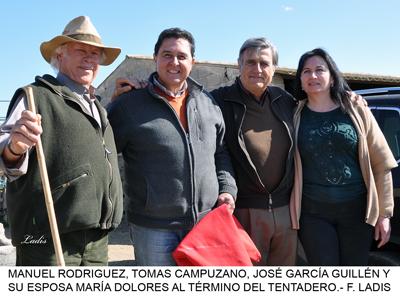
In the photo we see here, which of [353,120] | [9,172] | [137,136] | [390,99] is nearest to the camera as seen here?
[9,172]

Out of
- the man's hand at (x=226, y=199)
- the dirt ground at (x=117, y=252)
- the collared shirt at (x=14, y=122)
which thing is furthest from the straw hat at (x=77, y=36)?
the dirt ground at (x=117, y=252)

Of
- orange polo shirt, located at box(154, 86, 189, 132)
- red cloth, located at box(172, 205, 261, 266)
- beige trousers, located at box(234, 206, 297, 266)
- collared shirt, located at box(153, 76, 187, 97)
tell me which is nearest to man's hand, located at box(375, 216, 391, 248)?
beige trousers, located at box(234, 206, 297, 266)

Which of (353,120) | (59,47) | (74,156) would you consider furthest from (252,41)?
(74,156)

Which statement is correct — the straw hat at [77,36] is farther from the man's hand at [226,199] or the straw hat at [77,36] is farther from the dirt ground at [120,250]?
the dirt ground at [120,250]

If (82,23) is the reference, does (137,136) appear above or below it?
below

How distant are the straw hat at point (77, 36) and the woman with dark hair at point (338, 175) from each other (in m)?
1.42

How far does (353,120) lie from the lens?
2877mm

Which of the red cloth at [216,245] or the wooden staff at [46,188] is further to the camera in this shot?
the red cloth at [216,245]

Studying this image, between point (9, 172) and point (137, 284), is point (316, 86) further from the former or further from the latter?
point (9, 172)

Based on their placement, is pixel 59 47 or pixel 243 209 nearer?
pixel 59 47

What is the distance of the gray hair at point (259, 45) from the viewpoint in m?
2.92

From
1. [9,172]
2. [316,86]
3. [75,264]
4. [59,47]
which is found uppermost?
[59,47]

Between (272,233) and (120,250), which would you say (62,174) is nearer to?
(272,233)

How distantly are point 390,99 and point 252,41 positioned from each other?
1.43 metres
